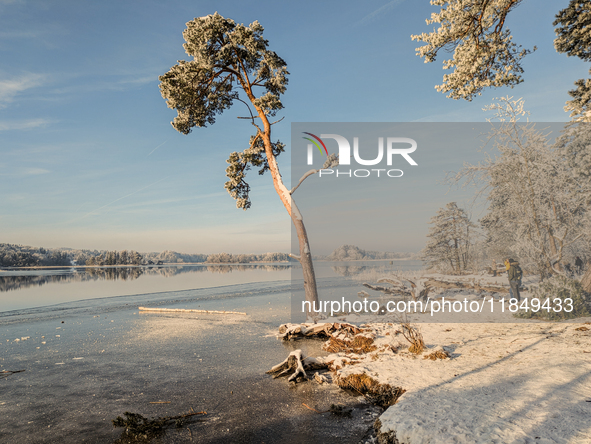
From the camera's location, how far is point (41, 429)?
5.19 m

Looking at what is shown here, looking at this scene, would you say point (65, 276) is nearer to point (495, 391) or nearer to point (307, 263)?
point (307, 263)

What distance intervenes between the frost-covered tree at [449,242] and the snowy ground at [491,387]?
8.51 meters

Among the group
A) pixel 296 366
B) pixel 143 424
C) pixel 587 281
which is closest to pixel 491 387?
pixel 296 366

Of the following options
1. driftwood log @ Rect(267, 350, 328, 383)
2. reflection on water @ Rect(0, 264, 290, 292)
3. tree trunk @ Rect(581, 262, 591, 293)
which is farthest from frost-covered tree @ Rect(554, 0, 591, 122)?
reflection on water @ Rect(0, 264, 290, 292)

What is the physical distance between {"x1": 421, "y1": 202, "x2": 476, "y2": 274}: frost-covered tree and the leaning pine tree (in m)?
8.52

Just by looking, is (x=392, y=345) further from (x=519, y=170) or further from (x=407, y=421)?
(x=519, y=170)

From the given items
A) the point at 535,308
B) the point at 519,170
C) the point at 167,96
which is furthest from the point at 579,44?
the point at 167,96

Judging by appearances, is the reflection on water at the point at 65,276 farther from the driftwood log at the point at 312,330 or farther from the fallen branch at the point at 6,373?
the driftwood log at the point at 312,330

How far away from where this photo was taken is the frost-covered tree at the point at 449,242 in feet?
58.5

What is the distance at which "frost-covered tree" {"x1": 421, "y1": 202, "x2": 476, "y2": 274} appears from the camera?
17.8m

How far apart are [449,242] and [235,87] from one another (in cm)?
1414

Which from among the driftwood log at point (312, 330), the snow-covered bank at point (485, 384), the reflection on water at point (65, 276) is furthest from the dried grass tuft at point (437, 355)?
the reflection on water at point (65, 276)

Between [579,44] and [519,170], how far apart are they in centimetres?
649

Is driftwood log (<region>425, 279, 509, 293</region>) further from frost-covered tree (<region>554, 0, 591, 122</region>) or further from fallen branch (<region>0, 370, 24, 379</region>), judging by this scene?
fallen branch (<region>0, 370, 24, 379</region>)
